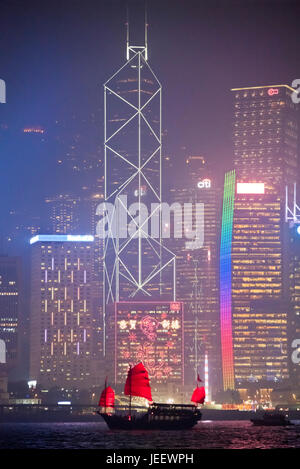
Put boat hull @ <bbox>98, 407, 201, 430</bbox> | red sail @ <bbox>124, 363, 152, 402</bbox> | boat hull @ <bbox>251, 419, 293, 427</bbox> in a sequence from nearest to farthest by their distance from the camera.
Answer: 1. red sail @ <bbox>124, 363, 152, 402</bbox>
2. boat hull @ <bbox>98, 407, 201, 430</bbox>
3. boat hull @ <bbox>251, 419, 293, 427</bbox>

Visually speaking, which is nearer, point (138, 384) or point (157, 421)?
point (138, 384)

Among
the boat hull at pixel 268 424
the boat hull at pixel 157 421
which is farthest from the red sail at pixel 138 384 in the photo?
the boat hull at pixel 268 424

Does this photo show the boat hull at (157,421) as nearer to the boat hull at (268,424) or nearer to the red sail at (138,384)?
the red sail at (138,384)

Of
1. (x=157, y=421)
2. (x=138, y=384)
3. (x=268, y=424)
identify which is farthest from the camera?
(x=268, y=424)

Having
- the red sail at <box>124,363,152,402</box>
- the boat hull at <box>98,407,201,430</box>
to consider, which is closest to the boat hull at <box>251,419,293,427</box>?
the boat hull at <box>98,407,201,430</box>

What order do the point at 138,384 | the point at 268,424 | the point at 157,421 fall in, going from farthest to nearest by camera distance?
the point at 268,424, the point at 157,421, the point at 138,384

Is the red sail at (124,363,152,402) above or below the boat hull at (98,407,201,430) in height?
above

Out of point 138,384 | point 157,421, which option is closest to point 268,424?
point 157,421

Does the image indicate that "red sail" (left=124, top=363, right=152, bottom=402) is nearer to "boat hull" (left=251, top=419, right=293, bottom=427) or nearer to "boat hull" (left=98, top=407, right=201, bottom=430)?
"boat hull" (left=98, top=407, right=201, bottom=430)

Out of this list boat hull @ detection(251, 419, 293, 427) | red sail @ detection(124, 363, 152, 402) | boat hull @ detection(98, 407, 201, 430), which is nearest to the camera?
red sail @ detection(124, 363, 152, 402)

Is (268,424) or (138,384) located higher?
(138,384)

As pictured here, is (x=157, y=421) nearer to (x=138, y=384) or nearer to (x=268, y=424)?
(x=138, y=384)
